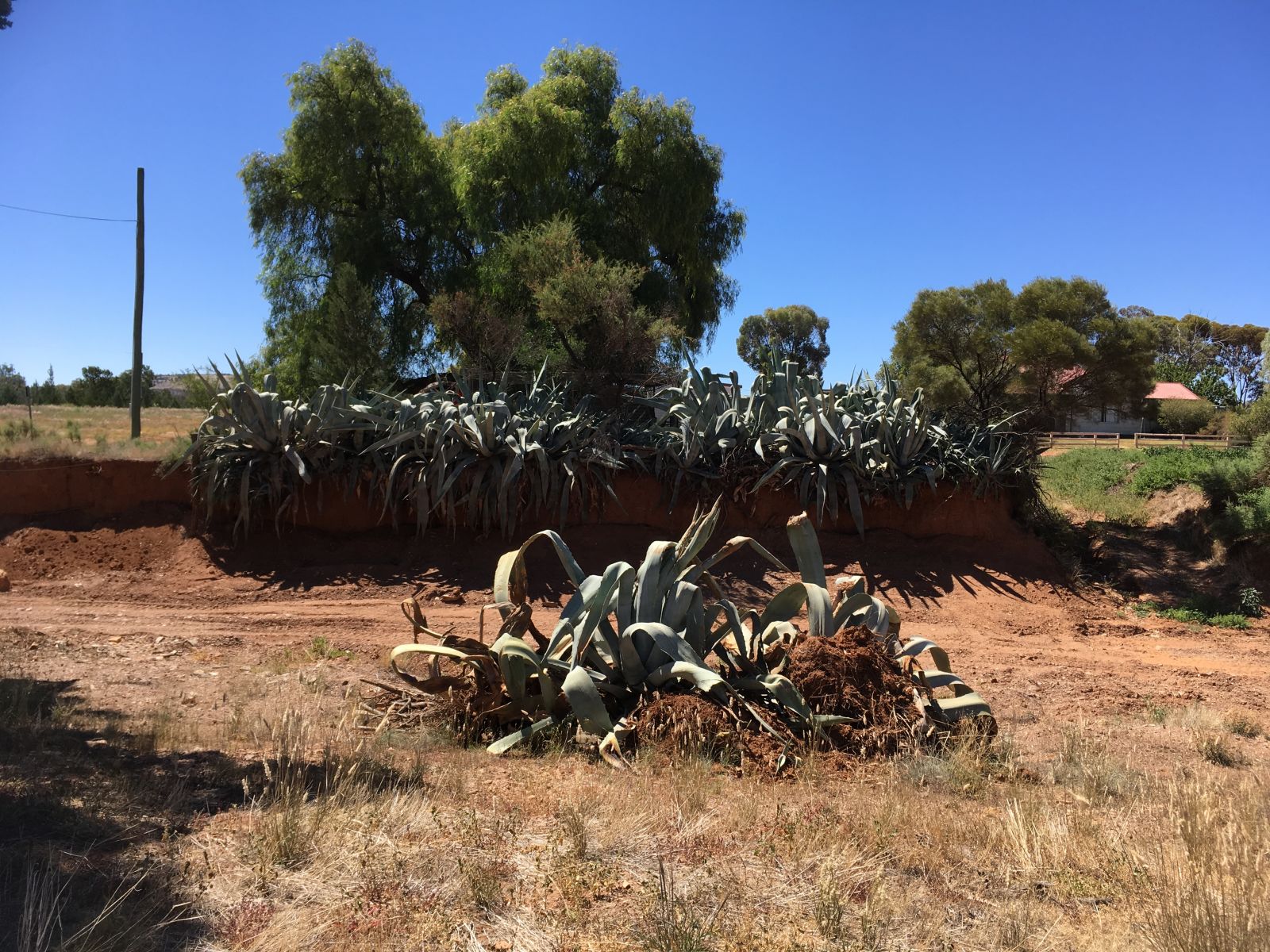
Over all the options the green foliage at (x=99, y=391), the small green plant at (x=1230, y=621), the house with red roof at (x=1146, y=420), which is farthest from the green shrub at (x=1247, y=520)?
the green foliage at (x=99, y=391)

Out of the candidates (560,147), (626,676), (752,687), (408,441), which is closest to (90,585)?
(408,441)

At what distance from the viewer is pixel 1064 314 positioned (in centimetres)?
1753

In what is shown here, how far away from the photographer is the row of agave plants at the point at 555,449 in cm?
1105

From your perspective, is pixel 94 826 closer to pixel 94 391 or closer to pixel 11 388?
pixel 11 388

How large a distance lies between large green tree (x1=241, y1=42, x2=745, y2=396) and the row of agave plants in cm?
919

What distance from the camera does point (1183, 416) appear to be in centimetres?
4253

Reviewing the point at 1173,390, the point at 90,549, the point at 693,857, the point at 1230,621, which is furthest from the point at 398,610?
the point at 1173,390

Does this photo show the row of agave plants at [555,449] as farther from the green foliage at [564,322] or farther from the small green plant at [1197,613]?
the small green plant at [1197,613]

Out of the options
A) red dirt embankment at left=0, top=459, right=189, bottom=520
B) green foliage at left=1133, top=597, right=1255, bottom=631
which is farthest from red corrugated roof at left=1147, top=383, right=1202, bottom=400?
red dirt embankment at left=0, top=459, right=189, bottom=520

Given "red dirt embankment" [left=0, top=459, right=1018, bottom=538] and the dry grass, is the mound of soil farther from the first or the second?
the dry grass

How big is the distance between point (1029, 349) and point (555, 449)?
10074 millimetres

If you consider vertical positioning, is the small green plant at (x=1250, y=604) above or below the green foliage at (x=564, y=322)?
below

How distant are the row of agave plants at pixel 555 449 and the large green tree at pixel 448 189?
9188 mm

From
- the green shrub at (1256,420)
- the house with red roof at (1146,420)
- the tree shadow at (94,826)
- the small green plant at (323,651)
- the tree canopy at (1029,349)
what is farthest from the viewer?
the house with red roof at (1146,420)
